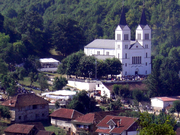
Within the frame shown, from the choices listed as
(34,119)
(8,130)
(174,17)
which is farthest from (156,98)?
(174,17)

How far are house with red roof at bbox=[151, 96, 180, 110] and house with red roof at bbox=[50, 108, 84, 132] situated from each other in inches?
465

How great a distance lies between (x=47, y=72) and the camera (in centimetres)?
6656

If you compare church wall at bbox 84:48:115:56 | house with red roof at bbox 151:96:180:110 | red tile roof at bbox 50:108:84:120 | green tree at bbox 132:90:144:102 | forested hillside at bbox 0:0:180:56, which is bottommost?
red tile roof at bbox 50:108:84:120

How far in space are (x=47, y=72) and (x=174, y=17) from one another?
39.1 m

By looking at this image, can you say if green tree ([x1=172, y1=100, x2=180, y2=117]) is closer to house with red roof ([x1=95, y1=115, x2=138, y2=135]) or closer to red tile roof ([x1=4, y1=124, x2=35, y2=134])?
house with red roof ([x1=95, y1=115, x2=138, y2=135])

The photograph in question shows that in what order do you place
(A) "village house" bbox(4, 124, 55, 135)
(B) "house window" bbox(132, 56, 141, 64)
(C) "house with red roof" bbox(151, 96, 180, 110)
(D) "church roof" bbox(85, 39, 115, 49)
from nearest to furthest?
(A) "village house" bbox(4, 124, 55, 135), (C) "house with red roof" bbox(151, 96, 180, 110), (B) "house window" bbox(132, 56, 141, 64), (D) "church roof" bbox(85, 39, 115, 49)

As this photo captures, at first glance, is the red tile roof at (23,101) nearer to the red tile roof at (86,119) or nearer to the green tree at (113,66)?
the red tile roof at (86,119)

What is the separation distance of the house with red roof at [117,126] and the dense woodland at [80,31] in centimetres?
1667

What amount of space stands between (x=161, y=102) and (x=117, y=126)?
15054 millimetres

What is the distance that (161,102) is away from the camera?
167 feet

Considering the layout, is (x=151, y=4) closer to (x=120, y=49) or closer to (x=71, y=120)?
(x=120, y=49)

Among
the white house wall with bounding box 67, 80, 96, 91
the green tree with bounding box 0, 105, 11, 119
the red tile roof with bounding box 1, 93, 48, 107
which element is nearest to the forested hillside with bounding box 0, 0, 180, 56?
the white house wall with bounding box 67, 80, 96, 91

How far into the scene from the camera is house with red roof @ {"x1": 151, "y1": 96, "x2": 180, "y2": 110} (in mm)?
50625

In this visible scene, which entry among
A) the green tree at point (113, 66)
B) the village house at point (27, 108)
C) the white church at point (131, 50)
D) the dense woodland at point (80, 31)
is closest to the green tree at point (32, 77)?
the dense woodland at point (80, 31)
